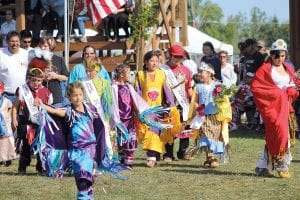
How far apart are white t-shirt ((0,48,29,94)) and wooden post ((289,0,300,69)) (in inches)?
279

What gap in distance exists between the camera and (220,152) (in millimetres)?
10781

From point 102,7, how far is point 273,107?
657cm

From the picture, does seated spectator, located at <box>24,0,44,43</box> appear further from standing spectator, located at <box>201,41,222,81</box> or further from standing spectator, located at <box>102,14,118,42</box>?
standing spectator, located at <box>201,41,222,81</box>

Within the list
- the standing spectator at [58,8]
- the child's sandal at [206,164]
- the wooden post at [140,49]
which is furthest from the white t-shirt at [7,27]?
the child's sandal at [206,164]

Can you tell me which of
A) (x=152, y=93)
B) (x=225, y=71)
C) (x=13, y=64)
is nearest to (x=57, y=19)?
(x=225, y=71)

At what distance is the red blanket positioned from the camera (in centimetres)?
962

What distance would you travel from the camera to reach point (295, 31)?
1705 cm

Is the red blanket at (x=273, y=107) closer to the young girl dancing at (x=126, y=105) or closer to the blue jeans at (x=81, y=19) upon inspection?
the young girl dancing at (x=126, y=105)

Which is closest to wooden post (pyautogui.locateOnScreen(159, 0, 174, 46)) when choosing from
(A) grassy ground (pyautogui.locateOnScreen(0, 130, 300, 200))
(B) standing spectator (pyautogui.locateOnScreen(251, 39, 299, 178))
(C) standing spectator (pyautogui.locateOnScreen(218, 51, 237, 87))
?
(C) standing spectator (pyautogui.locateOnScreen(218, 51, 237, 87))

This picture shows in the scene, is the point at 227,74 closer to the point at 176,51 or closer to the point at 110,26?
the point at 110,26

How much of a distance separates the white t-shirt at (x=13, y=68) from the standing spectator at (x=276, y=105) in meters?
3.12

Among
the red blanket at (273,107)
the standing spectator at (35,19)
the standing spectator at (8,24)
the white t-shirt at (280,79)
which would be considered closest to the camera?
the red blanket at (273,107)

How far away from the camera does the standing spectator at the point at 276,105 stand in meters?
9.63

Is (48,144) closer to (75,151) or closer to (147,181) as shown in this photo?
(75,151)
